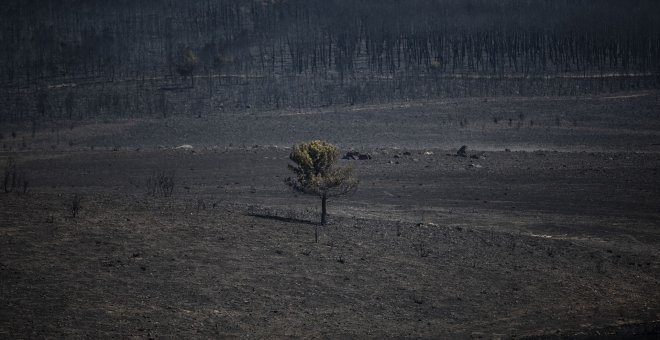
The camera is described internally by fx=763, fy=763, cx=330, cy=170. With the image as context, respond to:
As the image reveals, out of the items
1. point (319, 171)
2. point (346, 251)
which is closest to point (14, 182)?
point (319, 171)

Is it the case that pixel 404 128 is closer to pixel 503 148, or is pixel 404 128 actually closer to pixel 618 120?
pixel 503 148

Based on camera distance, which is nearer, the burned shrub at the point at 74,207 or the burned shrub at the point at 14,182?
the burned shrub at the point at 74,207

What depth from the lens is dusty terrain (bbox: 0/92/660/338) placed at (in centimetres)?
1898

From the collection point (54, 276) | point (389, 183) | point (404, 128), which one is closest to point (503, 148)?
point (404, 128)

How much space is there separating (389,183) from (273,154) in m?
11.1

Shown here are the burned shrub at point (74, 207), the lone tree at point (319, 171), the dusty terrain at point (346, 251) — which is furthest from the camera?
the lone tree at point (319, 171)

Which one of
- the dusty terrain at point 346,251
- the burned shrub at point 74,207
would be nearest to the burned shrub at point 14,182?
the dusty terrain at point 346,251

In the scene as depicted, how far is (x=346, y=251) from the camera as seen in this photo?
2441 cm

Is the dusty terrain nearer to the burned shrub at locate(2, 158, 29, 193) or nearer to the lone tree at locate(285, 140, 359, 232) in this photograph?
the burned shrub at locate(2, 158, 29, 193)

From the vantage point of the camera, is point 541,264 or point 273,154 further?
point 273,154

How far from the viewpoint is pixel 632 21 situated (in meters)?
112

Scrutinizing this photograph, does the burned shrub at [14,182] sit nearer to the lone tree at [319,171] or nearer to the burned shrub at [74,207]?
the burned shrub at [74,207]

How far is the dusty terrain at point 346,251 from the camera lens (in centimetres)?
1898

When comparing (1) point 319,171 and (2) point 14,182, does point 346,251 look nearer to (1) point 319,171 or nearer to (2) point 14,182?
(1) point 319,171
